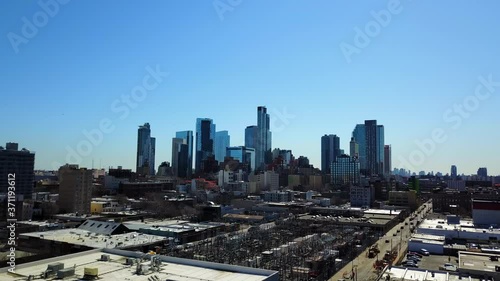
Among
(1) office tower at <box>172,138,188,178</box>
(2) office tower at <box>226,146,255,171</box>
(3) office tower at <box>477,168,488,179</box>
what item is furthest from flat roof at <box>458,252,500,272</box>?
(3) office tower at <box>477,168,488,179</box>

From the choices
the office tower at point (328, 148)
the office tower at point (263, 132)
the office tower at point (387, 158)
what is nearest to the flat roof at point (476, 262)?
the office tower at point (328, 148)

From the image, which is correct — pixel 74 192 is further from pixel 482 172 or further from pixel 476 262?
pixel 482 172

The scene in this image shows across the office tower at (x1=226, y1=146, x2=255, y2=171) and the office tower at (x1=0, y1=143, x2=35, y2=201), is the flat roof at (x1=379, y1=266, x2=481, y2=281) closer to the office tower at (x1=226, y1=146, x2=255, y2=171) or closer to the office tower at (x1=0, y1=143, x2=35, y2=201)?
the office tower at (x1=0, y1=143, x2=35, y2=201)

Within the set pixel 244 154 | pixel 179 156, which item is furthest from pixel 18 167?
pixel 244 154

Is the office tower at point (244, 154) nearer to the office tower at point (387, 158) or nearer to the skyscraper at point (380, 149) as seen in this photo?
the skyscraper at point (380, 149)

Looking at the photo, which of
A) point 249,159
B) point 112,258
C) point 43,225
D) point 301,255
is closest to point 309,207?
point 301,255
